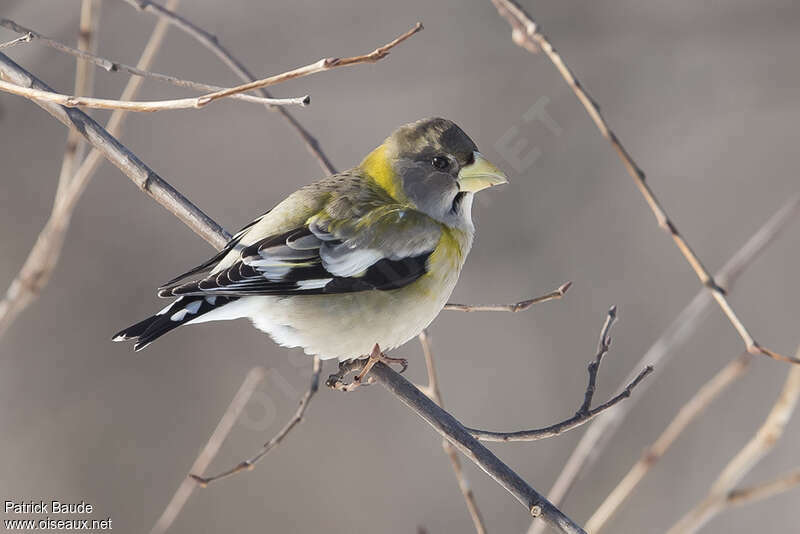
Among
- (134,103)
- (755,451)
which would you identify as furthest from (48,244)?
(755,451)

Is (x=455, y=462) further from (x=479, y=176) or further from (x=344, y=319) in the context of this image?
(x=479, y=176)

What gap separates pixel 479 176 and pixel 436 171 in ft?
0.77

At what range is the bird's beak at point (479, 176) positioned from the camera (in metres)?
4.09

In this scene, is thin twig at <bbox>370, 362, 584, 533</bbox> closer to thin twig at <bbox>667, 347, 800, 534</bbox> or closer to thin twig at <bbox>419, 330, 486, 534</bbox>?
thin twig at <bbox>419, 330, 486, 534</bbox>

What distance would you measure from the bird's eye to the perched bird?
107 millimetres

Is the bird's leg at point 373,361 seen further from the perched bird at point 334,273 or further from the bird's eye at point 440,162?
the bird's eye at point 440,162

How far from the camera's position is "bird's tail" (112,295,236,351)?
3348 millimetres

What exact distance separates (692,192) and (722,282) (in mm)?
5305

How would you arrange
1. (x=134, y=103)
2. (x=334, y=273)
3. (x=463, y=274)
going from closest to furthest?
(x=134, y=103) → (x=334, y=273) → (x=463, y=274)

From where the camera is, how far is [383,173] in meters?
4.31

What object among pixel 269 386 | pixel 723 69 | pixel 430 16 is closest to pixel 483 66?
pixel 430 16

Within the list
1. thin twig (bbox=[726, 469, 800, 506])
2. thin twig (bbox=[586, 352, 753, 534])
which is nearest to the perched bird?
thin twig (bbox=[586, 352, 753, 534])

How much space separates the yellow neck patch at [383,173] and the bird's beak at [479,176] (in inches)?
12.2

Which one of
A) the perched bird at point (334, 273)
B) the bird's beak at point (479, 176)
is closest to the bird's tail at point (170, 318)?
the perched bird at point (334, 273)
